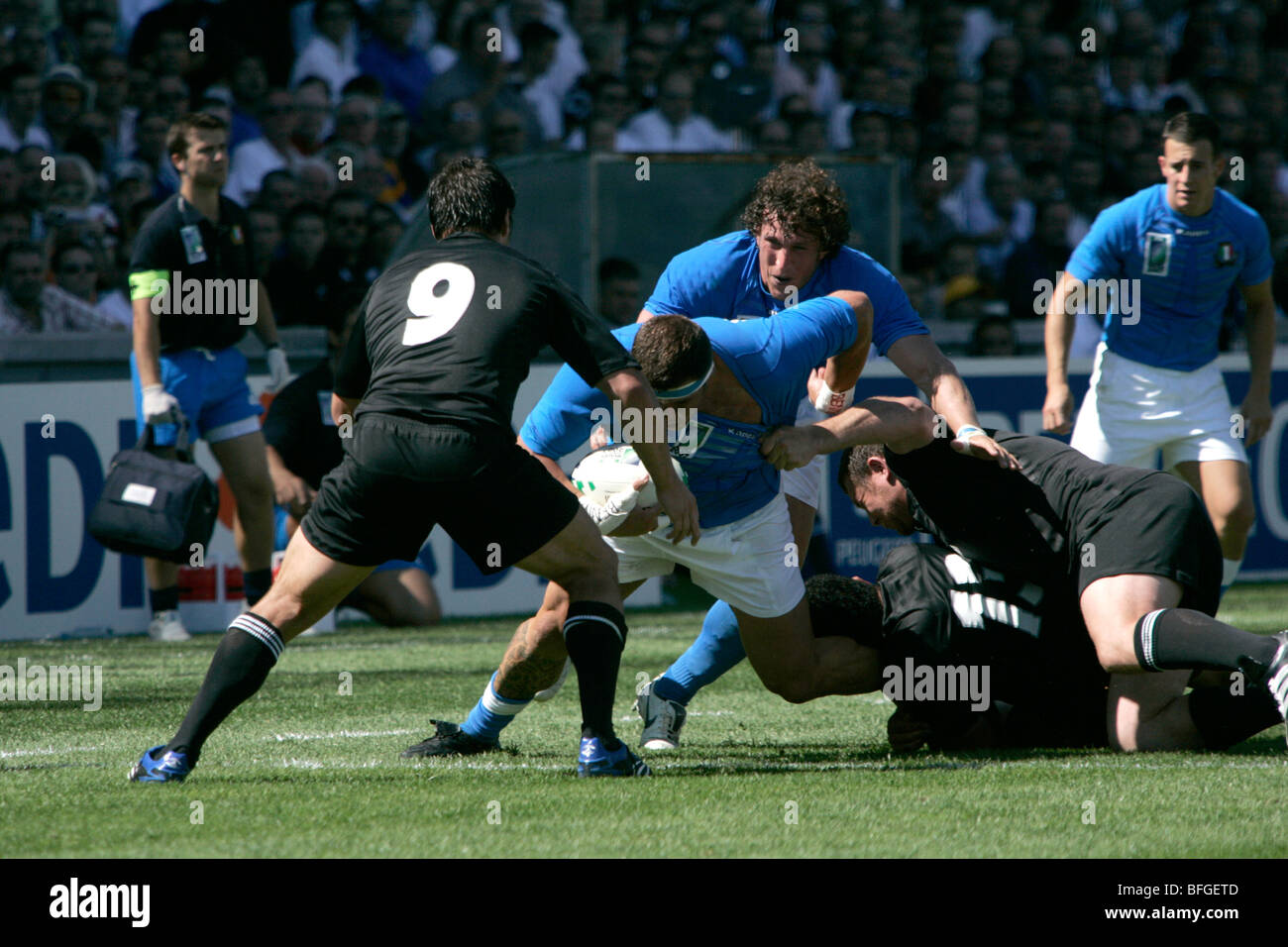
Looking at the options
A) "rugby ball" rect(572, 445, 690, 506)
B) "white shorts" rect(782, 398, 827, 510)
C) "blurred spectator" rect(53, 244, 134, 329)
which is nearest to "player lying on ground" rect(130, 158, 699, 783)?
"rugby ball" rect(572, 445, 690, 506)

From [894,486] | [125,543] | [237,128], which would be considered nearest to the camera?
[894,486]

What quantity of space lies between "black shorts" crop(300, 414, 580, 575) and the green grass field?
2.15 ft

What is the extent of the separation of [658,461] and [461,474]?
0.52m

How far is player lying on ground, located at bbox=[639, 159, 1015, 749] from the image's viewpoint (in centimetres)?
548

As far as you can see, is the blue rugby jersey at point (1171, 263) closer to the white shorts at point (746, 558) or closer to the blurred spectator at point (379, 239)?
the white shorts at point (746, 558)

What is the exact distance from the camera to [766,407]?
16.4 ft

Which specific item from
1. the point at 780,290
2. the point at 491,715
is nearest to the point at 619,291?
the point at 780,290

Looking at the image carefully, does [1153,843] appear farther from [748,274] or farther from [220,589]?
[220,589]

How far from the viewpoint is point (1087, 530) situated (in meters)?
5.09

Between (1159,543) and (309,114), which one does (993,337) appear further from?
(1159,543)

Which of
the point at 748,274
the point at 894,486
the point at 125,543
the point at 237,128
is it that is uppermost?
the point at 237,128
